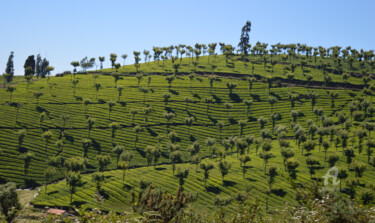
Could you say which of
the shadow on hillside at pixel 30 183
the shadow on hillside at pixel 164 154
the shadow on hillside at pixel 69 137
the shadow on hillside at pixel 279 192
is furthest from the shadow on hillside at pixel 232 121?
the shadow on hillside at pixel 30 183

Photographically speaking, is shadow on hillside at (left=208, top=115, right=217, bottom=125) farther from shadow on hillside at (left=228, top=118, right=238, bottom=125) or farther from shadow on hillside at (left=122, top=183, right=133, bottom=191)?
shadow on hillside at (left=122, top=183, right=133, bottom=191)

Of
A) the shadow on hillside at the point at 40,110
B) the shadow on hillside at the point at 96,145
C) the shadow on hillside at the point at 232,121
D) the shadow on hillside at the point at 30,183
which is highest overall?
the shadow on hillside at the point at 40,110

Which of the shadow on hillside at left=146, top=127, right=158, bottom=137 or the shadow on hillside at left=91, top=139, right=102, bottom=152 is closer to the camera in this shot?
the shadow on hillside at left=91, top=139, right=102, bottom=152

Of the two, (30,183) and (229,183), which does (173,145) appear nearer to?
(229,183)

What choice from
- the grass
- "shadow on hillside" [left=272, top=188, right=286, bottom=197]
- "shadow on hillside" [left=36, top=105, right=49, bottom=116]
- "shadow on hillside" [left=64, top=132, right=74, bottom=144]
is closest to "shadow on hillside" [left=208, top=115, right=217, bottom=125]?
the grass

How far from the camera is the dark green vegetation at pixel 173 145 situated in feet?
346

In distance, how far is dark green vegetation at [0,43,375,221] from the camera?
106m

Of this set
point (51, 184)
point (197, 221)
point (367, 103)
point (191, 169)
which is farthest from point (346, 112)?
point (197, 221)

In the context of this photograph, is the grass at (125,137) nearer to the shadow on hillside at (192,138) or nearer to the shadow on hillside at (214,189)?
the shadow on hillside at (214,189)

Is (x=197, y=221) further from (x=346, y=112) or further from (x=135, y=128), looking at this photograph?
(x=346, y=112)

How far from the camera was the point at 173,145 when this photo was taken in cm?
13812

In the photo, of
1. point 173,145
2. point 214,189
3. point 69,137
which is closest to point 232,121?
point 173,145

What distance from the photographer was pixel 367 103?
185 meters

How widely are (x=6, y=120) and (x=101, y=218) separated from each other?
154 meters
